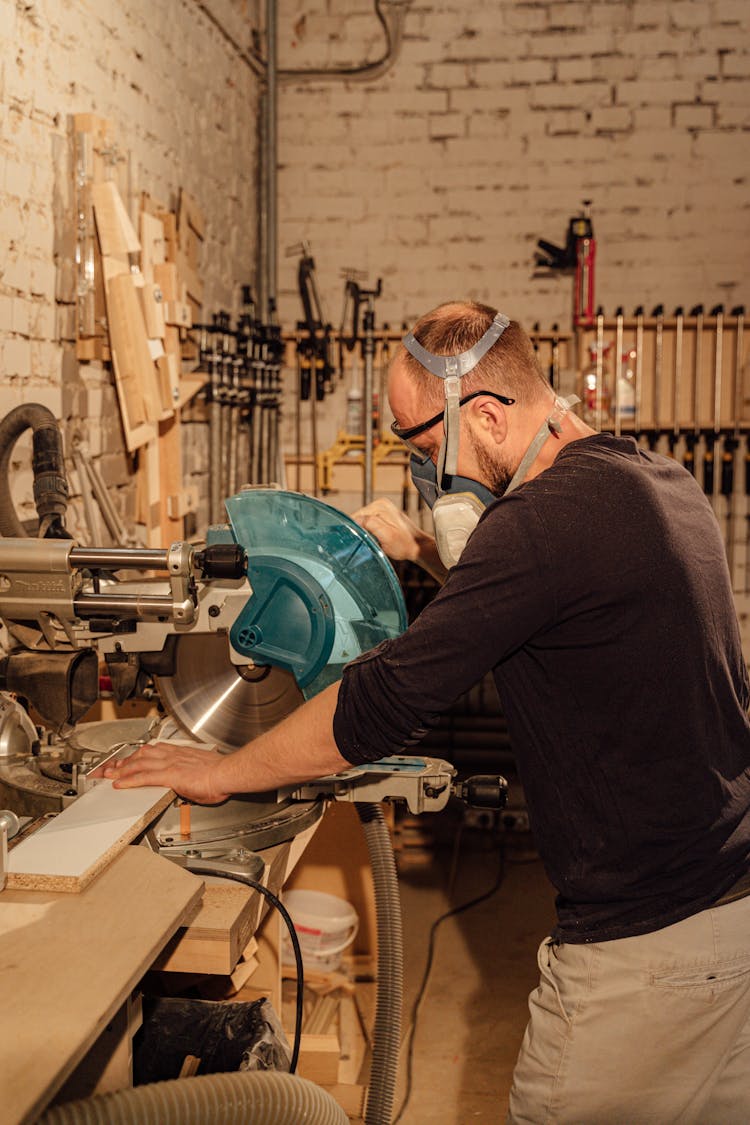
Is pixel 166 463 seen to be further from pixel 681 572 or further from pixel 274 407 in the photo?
pixel 681 572

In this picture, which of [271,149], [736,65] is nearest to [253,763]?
[271,149]

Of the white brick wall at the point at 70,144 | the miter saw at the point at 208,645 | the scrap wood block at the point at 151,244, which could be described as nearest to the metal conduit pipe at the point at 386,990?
the miter saw at the point at 208,645

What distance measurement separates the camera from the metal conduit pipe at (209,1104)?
1.00m

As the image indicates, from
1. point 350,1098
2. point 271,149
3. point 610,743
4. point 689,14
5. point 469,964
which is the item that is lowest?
point 469,964

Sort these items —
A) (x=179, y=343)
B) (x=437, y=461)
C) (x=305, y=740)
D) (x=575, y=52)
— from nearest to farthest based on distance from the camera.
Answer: (x=305, y=740)
(x=437, y=461)
(x=179, y=343)
(x=575, y=52)

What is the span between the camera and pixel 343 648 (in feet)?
5.54

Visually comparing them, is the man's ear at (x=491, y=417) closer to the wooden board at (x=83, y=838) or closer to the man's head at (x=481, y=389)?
the man's head at (x=481, y=389)

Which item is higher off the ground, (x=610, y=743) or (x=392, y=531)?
(x=392, y=531)

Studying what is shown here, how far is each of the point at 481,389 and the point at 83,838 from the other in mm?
854

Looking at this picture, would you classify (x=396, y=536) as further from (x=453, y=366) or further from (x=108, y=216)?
(x=108, y=216)

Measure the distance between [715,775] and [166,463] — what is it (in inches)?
88.2

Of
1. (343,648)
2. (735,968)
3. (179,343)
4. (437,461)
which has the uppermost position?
(179,343)

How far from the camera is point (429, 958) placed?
135 inches

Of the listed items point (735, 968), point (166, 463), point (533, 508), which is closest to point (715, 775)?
point (735, 968)
